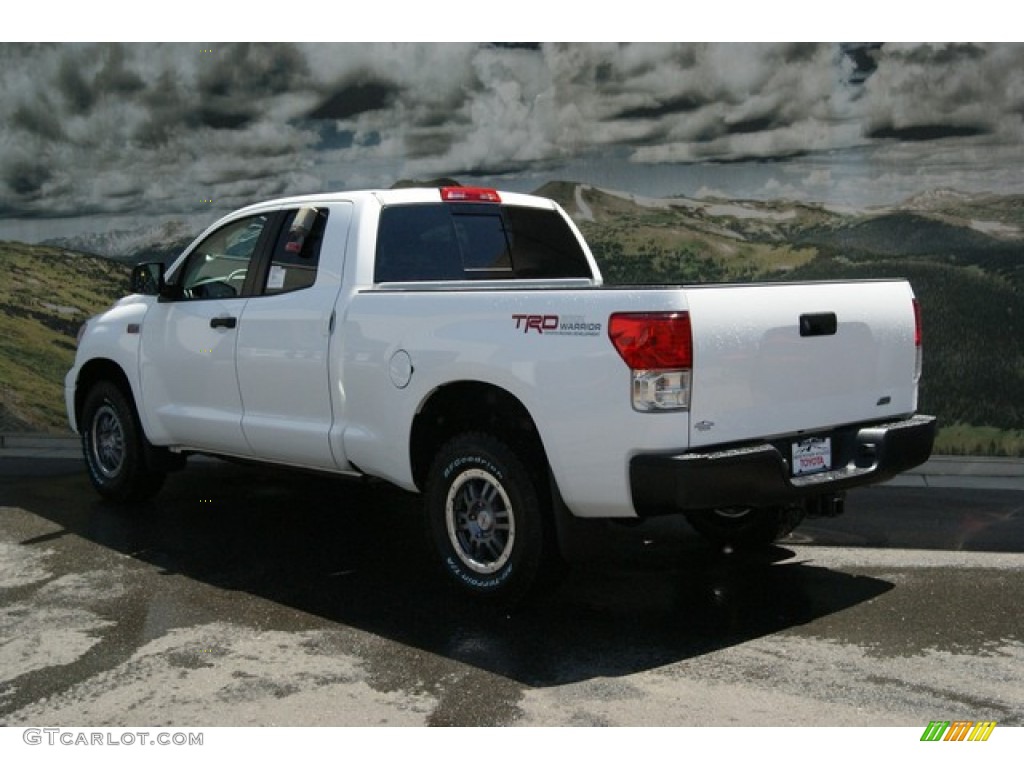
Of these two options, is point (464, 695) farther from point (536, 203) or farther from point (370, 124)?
point (370, 124)

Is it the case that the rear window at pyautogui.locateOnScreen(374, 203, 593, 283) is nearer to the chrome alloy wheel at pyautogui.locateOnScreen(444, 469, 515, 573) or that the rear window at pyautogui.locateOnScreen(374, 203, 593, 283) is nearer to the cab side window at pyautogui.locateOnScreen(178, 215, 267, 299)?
the cab side window at pyautogui.locateOnScreen(178, 215, 267, 299)

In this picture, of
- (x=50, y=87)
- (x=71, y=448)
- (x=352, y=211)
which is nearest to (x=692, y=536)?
(x=352, y=211)

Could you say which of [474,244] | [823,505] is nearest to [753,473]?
[823,505]

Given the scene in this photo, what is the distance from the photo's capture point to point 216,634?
5.48 metres

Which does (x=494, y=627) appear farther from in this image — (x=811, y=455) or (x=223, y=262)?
(x=223, y=262)

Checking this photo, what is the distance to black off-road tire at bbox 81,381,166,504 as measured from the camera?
8.19 metres

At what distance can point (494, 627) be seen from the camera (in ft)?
18.1

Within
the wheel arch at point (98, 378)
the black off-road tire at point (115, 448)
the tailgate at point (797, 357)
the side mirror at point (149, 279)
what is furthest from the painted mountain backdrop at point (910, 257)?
the black off-road tire at point (115, 448)

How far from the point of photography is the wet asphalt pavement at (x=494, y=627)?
4.55 m

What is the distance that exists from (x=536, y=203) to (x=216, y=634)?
10.8ft

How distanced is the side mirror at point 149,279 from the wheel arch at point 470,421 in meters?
2.56

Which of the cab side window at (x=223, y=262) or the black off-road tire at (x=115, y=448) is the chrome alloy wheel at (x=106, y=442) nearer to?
the black off-road tire at (x=115, y=448)

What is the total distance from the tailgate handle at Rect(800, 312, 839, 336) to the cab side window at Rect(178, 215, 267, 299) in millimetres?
3326

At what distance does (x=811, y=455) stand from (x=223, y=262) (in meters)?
3.76
